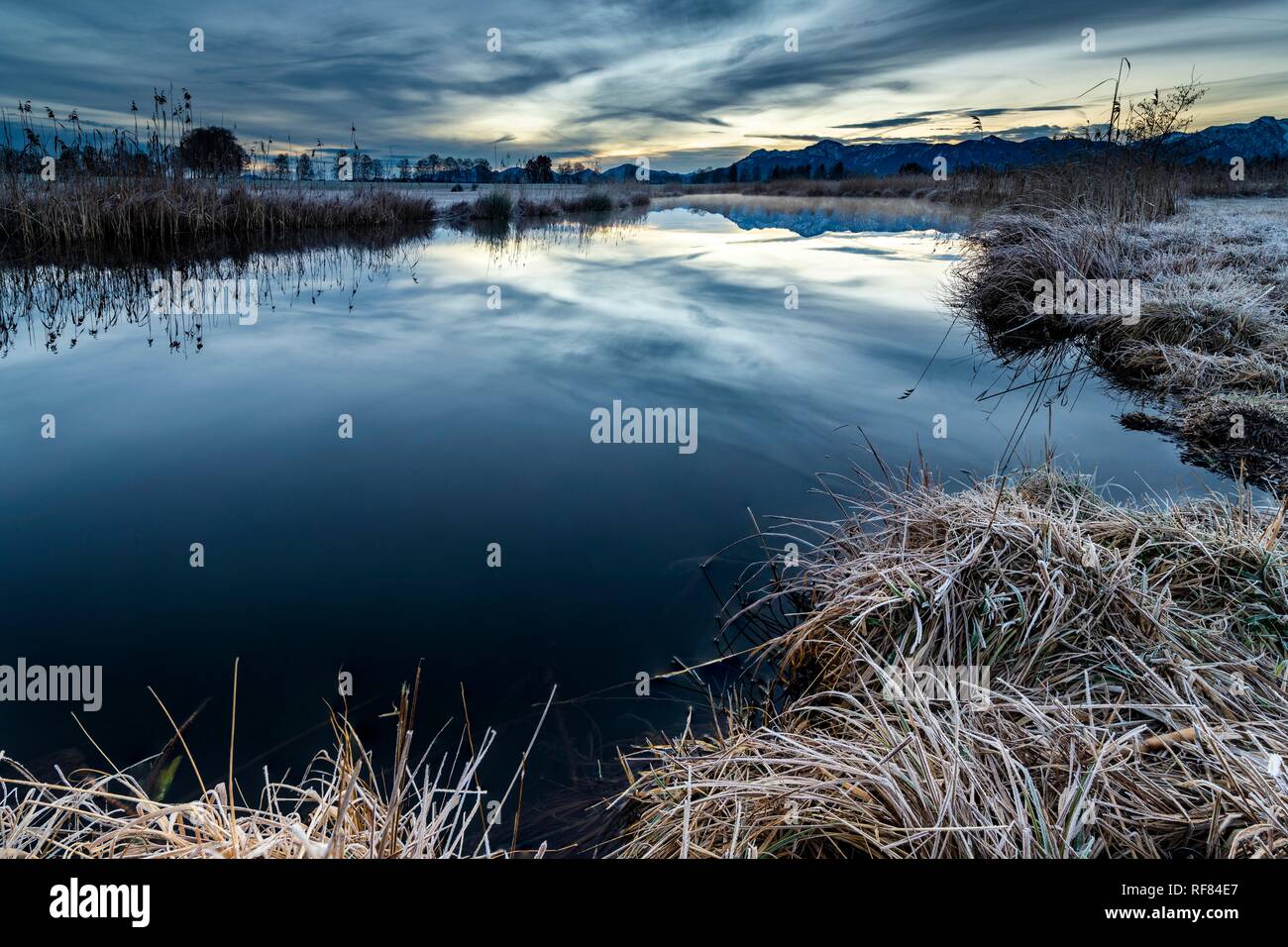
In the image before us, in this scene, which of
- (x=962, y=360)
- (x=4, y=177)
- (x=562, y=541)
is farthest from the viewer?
(x=4, y=177)

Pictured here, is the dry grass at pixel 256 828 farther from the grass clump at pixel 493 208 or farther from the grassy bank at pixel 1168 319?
the grass clump at pixel 493 208

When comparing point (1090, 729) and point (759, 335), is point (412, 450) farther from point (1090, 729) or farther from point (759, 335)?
point (759, 335)

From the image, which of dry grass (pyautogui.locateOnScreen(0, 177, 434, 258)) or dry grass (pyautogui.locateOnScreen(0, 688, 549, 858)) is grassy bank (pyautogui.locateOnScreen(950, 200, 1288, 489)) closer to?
dry grass (pyautogui.locateOnScreen(0, 688, 549, 858))

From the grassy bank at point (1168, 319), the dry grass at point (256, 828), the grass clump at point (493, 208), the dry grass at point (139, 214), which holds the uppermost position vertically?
the grass clump at point (493, 208)

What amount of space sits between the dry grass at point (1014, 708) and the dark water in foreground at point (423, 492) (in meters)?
0.48

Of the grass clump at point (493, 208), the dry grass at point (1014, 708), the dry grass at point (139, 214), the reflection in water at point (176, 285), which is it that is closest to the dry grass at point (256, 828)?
the dry grass at point (1014, 708)

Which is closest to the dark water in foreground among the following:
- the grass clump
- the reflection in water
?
the reflection in water

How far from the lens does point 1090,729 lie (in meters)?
1.65

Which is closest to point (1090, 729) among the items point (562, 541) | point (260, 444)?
point (562, 541)

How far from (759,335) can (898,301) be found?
2.91 meters

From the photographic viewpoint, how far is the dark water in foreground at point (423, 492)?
2387 mm

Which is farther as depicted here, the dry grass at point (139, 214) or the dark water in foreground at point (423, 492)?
the dry grass at point (139, 214)

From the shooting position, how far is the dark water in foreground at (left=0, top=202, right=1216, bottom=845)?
239cm

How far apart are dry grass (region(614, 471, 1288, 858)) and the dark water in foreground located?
0.48m
